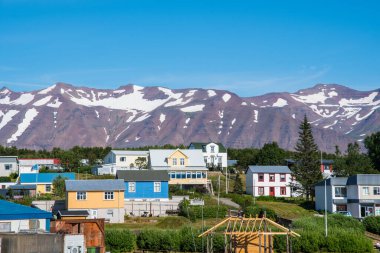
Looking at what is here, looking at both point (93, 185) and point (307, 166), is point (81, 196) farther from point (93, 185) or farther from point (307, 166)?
point (307, 166)

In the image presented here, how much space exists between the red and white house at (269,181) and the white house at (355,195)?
13.7 metres

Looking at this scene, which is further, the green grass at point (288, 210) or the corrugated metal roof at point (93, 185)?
the green grass at point (288, 210)

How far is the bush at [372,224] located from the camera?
51.4 m

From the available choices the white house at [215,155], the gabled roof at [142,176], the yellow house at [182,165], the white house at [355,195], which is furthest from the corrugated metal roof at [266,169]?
the white house at [215,155]

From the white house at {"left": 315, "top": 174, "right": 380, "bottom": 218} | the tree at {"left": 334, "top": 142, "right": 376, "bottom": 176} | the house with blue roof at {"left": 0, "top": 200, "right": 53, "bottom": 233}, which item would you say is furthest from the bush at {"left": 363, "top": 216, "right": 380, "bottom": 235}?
the house with blue roof at {"left": 0, "top": 200, "right": 53, "bottom": 233}

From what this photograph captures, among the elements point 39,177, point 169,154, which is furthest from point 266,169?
point 39,177

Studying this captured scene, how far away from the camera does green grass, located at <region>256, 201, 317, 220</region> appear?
188 feet

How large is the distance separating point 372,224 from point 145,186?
73.6ft

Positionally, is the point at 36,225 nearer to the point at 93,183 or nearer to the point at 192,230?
the point at 192,230

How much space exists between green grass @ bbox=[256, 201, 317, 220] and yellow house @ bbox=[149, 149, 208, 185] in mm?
10882

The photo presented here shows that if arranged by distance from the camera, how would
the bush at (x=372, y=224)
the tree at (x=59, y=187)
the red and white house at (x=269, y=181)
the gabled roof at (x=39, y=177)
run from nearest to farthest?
the bush at (x=372, y=224), the tree at (x=59, y=187), the gabled roof at (x=39, y=177), the red and white house at (x=269, y=181)

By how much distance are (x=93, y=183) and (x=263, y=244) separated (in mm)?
20893

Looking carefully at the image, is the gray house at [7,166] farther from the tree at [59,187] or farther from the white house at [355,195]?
the white house at [355,195]

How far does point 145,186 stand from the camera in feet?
204
